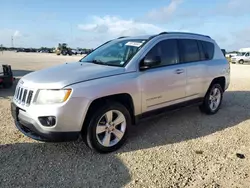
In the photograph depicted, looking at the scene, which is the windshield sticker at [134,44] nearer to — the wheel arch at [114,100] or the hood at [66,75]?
the hood at [66,75]

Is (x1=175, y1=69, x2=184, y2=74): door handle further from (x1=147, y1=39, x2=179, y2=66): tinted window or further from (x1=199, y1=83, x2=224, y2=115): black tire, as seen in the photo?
(x1=199, y1=83, x2=224, y2=115): black tire

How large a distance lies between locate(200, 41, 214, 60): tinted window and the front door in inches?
44.7

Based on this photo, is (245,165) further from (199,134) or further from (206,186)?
(199,134)

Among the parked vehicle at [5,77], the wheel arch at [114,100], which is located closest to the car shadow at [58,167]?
the wheel arch at [114,100]

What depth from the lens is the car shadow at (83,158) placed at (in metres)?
3.04

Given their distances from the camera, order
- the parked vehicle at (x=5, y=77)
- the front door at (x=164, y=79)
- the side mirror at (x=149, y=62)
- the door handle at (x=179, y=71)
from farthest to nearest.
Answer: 1. the parked vehicle at (x=5, y=77)
2. the door handle at (x=179, y=71)
3. the front door at (x=164, y=79)
4. the side mirror at (x=149, y=62)

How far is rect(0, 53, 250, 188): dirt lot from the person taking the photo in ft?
9.98

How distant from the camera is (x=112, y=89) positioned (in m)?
3.65

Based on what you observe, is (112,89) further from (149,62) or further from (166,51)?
(166,51)

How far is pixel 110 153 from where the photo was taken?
3787 mm

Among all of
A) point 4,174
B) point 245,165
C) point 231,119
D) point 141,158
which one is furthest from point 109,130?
point 231,119

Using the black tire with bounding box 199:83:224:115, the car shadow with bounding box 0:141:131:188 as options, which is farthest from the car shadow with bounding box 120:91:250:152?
the car shadow with bounding box 0:141:131:188

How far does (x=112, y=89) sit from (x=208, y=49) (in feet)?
10.3

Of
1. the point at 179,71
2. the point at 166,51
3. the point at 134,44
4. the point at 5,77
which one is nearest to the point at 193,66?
the point at 179,71
